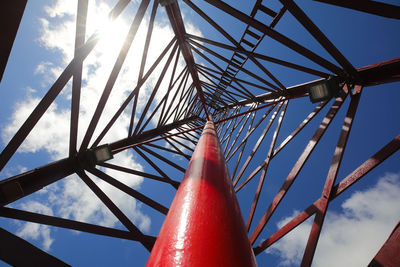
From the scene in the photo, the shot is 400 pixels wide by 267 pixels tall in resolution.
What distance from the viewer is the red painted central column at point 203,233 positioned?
792 mm

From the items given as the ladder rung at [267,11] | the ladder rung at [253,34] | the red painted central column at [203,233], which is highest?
the ladder rung at [253,34]

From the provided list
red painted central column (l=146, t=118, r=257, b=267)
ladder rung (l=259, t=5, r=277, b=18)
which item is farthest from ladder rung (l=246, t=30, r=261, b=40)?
red painted central column (l=146, t=118, r=257, b=267)

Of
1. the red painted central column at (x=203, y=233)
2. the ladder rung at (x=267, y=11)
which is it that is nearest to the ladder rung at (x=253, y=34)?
the ladder rung at (x=267, y=11)

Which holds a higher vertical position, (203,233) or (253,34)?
(253,34)

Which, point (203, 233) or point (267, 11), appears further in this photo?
point (267, 11)

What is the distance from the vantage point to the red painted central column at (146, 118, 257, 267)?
79 cm

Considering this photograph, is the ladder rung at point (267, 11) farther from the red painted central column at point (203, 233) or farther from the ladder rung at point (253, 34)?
the red painted central column at point (203, 233)

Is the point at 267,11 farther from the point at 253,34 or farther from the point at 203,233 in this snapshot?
the point at 203,233

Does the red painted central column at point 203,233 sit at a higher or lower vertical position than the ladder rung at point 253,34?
lower

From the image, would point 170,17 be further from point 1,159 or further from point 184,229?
point 184,229

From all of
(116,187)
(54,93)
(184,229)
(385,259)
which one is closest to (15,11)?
(54,93)

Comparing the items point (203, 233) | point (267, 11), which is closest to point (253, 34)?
point (267, 11)

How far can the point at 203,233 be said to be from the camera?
0.90 m

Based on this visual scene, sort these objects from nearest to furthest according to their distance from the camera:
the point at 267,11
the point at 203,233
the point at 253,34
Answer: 1. the point at 203,233
2. the point at 267,11
3. the point at 253,34
